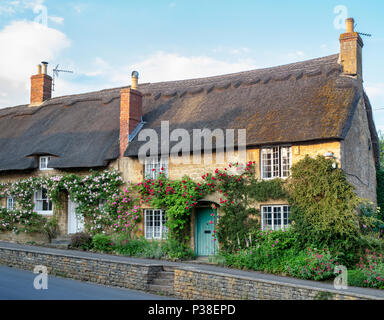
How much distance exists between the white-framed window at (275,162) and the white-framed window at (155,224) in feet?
14.9

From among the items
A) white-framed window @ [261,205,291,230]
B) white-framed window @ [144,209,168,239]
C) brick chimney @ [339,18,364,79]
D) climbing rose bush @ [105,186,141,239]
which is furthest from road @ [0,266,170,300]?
brick chimney @ [339,18,364,79]

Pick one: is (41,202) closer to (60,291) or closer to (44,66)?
(44,66)

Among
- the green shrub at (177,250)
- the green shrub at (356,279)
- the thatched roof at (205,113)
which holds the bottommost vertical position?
the green shrub at (356,279)

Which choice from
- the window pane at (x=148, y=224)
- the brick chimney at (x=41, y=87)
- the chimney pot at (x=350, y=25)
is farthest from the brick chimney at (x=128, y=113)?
the brick chimney at (x=41, y=87)

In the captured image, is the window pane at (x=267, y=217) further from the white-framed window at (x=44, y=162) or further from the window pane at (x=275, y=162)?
the white-framed window at (x=44, y=162)

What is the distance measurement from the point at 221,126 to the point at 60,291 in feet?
28.0

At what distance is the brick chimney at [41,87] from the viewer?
27.0m

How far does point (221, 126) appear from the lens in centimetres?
1719

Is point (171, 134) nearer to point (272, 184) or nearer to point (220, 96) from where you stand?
point (220, 96)

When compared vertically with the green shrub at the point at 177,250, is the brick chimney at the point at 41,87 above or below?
above

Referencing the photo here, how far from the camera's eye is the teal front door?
55.9 ft

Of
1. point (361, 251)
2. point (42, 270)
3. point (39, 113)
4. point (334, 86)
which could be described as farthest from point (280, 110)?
point (39, 113)

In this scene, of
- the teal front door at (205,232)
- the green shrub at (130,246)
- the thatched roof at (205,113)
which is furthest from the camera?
the green shrub at (130,246)

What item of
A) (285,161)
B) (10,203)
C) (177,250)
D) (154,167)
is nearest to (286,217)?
(285,161)
